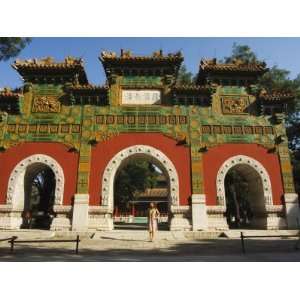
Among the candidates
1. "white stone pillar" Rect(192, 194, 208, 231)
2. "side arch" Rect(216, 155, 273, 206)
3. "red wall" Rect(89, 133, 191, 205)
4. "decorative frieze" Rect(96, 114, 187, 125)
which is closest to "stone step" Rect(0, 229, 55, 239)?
"red wall" Rect(89, 133, 191, 205)

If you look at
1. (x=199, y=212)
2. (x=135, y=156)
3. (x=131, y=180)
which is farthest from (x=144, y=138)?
(x=131, y=180)

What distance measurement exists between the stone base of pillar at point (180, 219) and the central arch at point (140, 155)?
31cm

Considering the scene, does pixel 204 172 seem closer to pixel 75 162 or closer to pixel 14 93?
pixel 75 162

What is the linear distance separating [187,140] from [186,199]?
2.86 meters

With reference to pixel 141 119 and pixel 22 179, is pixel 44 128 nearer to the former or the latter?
Result: pixel 22 179

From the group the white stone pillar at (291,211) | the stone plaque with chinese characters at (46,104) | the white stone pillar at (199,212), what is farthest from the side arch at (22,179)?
the white stone pillar at (291,211)

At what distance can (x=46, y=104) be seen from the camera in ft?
48.4

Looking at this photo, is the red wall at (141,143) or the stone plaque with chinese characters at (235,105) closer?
the red wall at (141,143)

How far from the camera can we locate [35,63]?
14945 mm

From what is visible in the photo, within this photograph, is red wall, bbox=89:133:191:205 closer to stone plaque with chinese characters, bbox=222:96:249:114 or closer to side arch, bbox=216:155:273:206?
side arch, bbox=216:155:273:206

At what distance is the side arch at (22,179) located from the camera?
1331 centimetres

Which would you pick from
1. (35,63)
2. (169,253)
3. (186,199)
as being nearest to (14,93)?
(35,63)

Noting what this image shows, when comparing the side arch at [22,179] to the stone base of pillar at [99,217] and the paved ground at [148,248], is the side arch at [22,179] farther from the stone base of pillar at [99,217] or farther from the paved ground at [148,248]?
the paved ground at [148,248]

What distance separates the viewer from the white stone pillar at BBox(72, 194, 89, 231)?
42.1 feet
